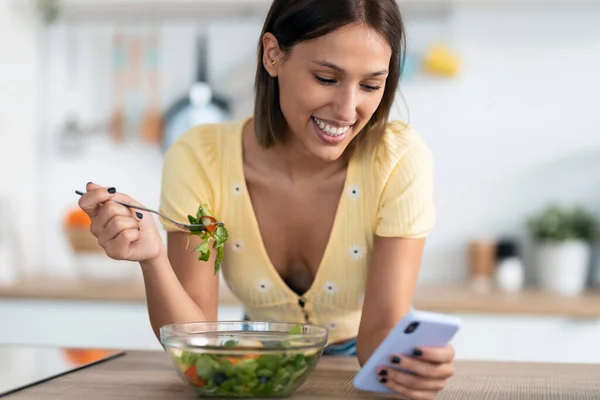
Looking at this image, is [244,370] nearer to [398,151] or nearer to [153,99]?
[398,151]

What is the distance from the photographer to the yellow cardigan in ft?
4.97

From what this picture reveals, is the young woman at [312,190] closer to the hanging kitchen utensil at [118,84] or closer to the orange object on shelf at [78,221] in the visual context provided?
the orange object on shelf at [78,221]

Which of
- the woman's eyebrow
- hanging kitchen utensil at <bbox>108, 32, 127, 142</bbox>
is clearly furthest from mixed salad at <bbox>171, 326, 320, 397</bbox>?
hanging kitchen utensil at <bbox>108, 32, 127, 142</bbox>

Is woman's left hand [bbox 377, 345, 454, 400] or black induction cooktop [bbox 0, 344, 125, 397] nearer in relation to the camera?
woman's left hand [bbox 377, 345, 454, 400]

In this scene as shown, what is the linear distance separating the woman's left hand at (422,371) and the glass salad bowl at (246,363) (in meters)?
0.10

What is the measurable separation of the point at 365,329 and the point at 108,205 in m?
0.53

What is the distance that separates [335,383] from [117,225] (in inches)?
14.7

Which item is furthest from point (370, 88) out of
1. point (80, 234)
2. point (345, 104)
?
point (80, 234)

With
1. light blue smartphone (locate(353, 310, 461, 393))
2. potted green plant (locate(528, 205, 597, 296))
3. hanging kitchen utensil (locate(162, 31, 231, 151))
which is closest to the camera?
light blue smartphone (locate(353, 310, 461, 393))

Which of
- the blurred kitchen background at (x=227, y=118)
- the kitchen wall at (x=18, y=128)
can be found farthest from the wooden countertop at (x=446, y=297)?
the kitchen wall at (x=18, y=128)

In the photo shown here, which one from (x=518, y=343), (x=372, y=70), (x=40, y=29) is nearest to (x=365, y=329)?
(x=372, y=70)

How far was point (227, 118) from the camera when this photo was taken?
3350mm

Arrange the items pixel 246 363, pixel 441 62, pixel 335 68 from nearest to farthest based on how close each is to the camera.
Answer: pixel 246 363 → pixel 335 68 → pixel 441 62

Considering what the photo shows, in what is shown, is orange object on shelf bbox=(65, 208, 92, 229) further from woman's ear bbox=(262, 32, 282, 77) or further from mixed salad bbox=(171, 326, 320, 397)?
mixed salad bbox=(171, 326, 320, 397)
